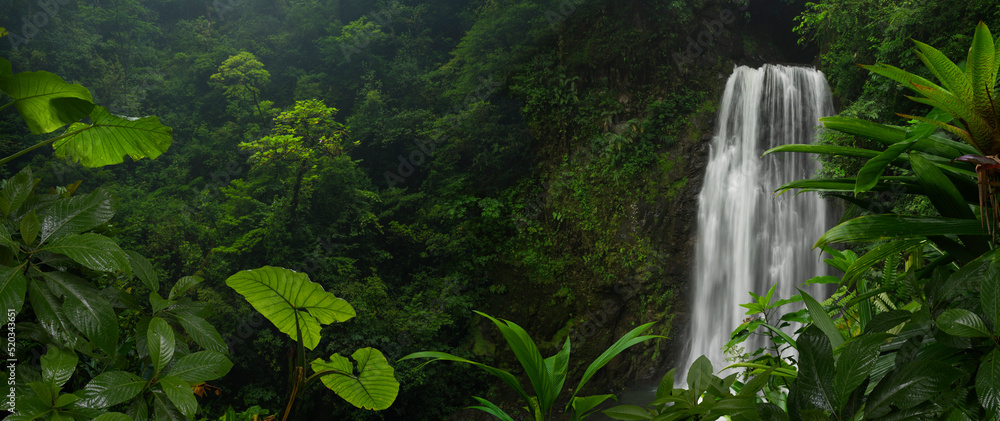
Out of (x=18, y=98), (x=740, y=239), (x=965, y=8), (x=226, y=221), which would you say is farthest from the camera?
(x=226, y=221)

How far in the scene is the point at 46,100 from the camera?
707mm

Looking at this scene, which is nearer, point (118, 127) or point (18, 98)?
point (18, 98)

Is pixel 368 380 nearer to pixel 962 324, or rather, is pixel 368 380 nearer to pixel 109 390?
pixel 109 390

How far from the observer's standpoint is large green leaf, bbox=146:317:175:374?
1.90ft

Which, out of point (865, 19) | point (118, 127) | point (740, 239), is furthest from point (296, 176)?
point (865, 19)

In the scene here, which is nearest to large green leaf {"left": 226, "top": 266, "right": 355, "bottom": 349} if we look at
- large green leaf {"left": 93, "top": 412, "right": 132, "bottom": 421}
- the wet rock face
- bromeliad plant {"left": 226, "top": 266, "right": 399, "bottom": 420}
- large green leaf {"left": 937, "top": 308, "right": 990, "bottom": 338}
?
bromeliad plant {"left": 226, "top": 266, "right": 399, "bottom": 420}

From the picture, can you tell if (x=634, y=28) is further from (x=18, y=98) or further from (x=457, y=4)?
(x=18, y=98)

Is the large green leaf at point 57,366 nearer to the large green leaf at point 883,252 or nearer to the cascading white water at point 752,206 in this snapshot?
the large green leaf at point 883,252

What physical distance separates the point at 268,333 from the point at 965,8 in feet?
27.5

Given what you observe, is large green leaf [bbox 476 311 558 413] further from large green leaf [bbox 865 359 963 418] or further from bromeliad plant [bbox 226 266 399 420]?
large green leaf [bbox 865 359 963 418]

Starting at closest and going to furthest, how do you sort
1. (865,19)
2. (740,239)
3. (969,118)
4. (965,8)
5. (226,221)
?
(969,118)
(965,8)
(865,19)
(740,239)
(226,221)

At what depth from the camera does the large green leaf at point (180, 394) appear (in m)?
0.56

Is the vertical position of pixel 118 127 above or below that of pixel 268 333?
above

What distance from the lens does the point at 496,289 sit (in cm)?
764
